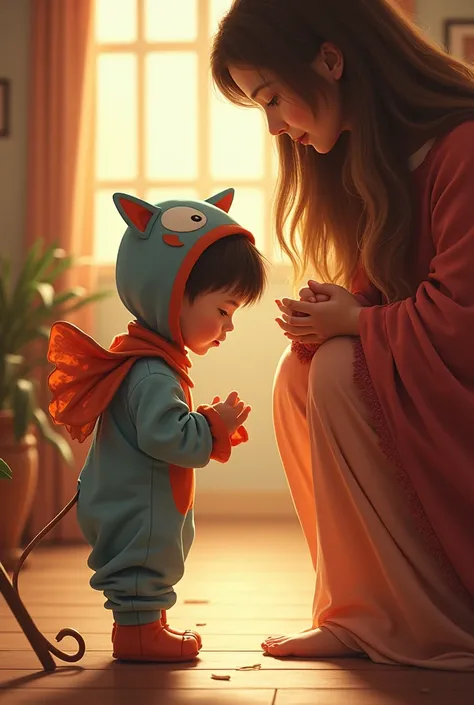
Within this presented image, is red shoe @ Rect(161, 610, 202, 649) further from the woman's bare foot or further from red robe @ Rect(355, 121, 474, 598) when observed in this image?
red robe @ Rect(355, 121, 474, 598)

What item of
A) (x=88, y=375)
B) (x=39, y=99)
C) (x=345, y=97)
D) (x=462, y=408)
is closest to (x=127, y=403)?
(x=88, y=375)

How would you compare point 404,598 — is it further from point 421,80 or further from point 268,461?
point 268,461

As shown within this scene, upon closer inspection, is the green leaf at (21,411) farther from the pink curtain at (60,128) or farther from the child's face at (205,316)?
A: the child's face at (205,316)

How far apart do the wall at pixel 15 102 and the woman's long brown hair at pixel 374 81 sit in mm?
2512

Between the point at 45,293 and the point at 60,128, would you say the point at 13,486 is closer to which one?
the point at 45,293

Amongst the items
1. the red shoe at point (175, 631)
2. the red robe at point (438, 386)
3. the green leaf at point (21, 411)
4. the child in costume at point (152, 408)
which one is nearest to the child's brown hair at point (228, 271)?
the child in costume at point (152, 408)

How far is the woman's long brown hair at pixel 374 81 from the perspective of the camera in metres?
1.85

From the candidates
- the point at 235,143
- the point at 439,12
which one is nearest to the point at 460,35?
the point at 439,12

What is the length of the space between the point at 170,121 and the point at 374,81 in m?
2.63

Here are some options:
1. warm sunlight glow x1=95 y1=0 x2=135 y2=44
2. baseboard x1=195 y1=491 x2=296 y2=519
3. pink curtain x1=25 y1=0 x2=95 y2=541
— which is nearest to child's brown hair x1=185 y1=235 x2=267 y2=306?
pink curtain x1=25 y1=0 x2=95 y2=541

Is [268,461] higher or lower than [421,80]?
lower

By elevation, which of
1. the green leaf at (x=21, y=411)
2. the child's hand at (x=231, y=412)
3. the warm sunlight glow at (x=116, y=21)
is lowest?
the green leaf at (x=21, y=411)

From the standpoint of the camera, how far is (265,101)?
6.22ft

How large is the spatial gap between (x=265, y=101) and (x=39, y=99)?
2.47 m
